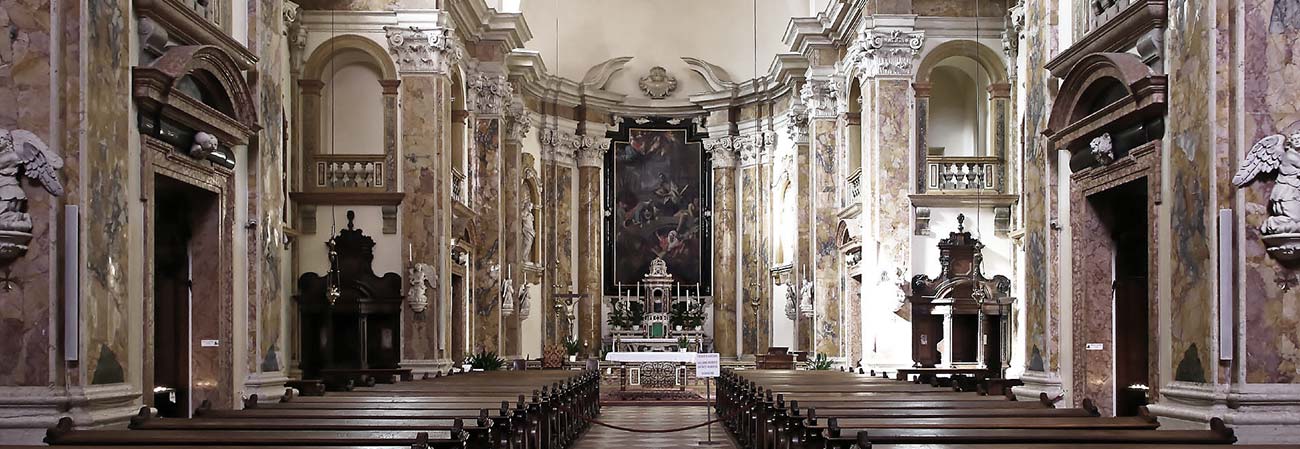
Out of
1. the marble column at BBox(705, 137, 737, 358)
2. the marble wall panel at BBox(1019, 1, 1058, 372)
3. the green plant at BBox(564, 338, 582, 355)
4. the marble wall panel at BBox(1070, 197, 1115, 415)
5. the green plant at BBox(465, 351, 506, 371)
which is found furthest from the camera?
the marble column at BBox(705, 137, 737, 358)

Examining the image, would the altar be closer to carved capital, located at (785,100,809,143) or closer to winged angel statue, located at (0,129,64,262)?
carved capital, located at (785,100,809,143)

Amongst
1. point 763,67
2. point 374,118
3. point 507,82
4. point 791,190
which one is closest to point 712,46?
point 763,67

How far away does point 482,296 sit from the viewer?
2412 centimetres

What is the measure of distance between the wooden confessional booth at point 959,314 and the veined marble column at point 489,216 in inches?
325

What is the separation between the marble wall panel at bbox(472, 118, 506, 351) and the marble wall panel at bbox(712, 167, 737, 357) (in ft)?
26.8

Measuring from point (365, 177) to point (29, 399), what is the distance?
10.8m

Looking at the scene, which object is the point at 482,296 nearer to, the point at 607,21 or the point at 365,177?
the point at 365,177

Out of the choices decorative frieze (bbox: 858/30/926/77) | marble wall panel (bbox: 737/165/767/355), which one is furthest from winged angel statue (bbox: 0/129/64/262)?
marble wall panel (bbox: 737/165/767/355)

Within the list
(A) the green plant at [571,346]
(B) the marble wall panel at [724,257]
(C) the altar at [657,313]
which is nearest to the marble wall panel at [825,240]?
(C) the altar at [657,313]

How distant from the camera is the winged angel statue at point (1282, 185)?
793cm

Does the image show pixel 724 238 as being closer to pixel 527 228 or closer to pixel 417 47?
pixel 527 228

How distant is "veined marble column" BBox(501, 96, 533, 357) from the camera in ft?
83.8

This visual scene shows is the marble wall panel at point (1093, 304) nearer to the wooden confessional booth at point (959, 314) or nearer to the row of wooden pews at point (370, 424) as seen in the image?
the row of wooden pews at point (370, 424)

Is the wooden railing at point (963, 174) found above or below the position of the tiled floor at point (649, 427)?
above
